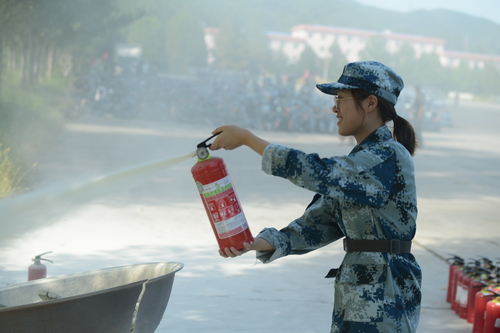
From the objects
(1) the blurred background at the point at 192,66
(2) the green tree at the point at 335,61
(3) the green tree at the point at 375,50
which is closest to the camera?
(1) the blurred background at the point at 192,66

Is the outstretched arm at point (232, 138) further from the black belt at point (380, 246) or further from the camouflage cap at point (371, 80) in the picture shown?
the black belt at point (380, 246)

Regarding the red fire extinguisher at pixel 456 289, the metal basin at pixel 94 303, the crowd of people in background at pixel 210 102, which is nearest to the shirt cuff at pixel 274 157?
the metal basin at pixel 94 303

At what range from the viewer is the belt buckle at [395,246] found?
213 cm

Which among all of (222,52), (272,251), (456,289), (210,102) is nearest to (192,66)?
(222,52)

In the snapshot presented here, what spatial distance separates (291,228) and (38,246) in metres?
4.38

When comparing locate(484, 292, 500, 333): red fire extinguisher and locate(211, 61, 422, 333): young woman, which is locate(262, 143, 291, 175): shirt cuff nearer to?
locate(211, 61, 422, 333): young woman

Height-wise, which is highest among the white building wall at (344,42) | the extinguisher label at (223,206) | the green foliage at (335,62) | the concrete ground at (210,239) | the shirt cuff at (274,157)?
the white building wall at (344,42)

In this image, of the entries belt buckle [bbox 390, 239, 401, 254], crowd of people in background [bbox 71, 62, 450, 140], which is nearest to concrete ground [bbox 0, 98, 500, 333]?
belt buckle [bbox 390, 239, 401, 254]

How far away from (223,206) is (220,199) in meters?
Result: 0.03

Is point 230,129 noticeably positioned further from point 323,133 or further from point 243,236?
point 323,133

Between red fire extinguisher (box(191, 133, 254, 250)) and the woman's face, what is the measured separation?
19.6 inches

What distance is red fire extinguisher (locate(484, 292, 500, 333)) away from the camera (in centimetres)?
414

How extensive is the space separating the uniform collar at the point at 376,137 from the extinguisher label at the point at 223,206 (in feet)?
1.64

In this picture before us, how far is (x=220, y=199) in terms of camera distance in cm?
229
